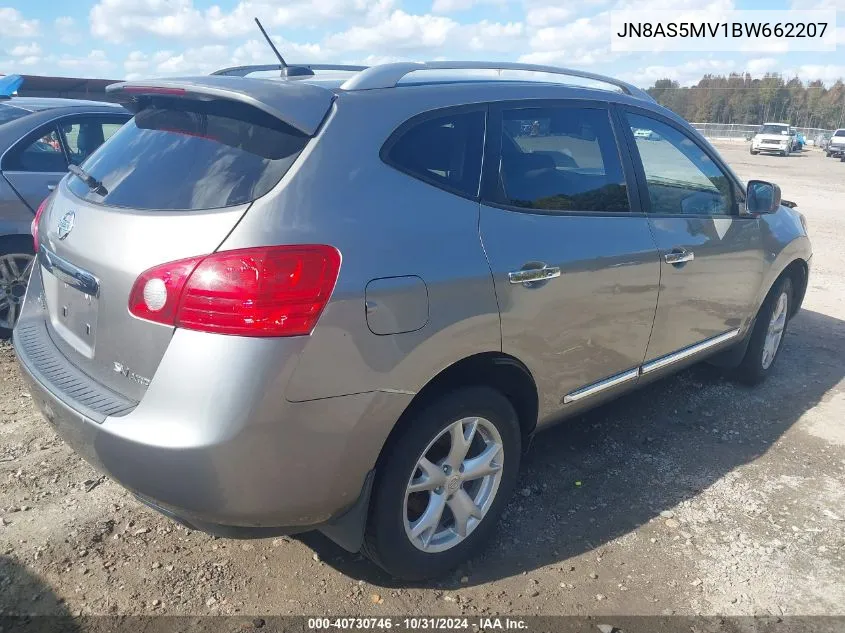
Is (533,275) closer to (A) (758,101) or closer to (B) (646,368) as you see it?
(B) (646,368)

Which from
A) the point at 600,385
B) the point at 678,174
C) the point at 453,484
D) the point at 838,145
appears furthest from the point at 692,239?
the point at 838,145

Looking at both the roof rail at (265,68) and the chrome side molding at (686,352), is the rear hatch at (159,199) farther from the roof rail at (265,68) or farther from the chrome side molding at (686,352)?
the chrome side molding at (686,352)

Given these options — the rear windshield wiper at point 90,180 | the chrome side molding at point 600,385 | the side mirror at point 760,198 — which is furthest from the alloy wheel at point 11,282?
the side mirror at point 760,198

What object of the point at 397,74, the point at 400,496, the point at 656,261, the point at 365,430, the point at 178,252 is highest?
the point at 397,74

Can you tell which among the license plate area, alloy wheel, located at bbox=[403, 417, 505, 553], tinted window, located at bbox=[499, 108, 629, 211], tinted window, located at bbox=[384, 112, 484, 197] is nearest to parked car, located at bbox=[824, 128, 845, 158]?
tinted window, located at bbox=[499, 108, 629, 211]

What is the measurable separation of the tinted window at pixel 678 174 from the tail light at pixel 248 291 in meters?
2.11

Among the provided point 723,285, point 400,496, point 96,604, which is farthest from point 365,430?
point 723,285

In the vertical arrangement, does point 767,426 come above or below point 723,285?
below

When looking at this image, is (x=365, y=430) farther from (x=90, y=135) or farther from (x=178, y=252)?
(x=90, y=135)

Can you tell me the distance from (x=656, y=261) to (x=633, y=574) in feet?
4.75

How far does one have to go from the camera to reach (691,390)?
4777mm

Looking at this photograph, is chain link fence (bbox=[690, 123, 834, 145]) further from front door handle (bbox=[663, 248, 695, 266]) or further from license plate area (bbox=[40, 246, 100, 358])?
license plate area (bbox=[40, 246, 100, 358])

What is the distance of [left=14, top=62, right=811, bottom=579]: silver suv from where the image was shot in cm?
201

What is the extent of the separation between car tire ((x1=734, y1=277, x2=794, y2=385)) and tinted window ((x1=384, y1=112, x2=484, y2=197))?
288 cm
